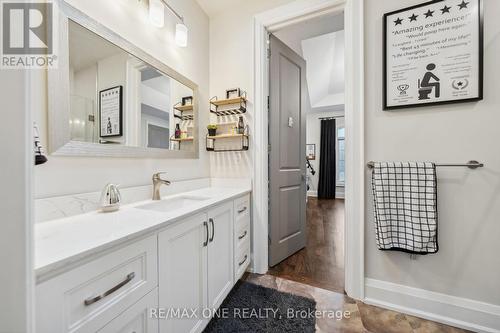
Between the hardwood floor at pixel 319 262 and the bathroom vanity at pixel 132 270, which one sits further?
the hardwood floor at pixel 319 262

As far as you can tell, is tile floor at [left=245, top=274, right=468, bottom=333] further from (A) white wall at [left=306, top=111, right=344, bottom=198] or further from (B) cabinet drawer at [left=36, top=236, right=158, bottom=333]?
(A) white wall at [left=306, top=111, right=344, bottom=198]

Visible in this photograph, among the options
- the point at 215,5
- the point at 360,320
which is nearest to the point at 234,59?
the point at 215,5

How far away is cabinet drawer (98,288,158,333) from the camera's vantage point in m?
0.73

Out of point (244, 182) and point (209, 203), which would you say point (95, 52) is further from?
point (244, 182)

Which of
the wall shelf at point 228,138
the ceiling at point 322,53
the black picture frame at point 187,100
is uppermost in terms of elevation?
the ceiling at point 322,53

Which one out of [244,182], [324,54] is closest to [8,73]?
[244,182]

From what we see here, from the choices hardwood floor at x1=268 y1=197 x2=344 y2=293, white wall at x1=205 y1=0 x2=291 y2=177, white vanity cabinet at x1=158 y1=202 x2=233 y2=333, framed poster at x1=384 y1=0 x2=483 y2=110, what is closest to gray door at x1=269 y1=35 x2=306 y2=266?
hardwood floor at x1=268 y1=197 x2=344 y2=293

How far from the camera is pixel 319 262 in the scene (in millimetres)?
2197

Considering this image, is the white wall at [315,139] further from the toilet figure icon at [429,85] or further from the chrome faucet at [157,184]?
the chrome faucet at [157,184]

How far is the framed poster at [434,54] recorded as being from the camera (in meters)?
1.31

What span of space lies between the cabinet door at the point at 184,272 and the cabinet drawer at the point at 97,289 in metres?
0.07

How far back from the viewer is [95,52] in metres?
1.18

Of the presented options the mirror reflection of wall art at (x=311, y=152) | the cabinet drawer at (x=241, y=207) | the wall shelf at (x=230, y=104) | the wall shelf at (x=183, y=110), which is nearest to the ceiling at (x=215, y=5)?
the wall shelf at (x=230, y=104)

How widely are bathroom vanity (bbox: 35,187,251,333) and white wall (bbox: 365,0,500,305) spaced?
49.5 inches
